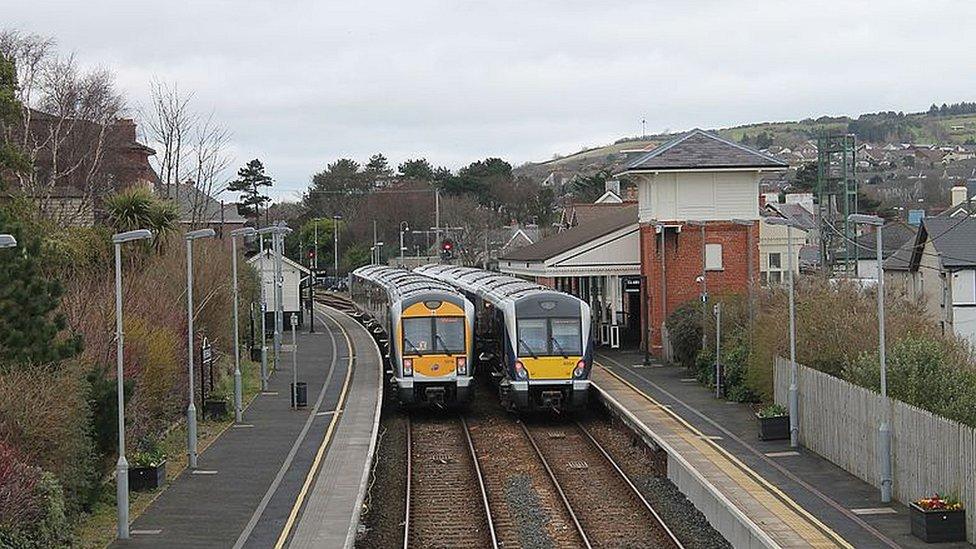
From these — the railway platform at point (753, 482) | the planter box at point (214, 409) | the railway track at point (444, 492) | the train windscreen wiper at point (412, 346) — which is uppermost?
the train windscreen wiper at point (412, 346)

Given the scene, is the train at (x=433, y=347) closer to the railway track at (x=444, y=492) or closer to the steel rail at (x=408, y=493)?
the railway track at (x=444, y=492)

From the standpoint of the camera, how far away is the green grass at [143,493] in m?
19.3

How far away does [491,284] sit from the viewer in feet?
129

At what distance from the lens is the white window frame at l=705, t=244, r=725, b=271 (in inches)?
1832

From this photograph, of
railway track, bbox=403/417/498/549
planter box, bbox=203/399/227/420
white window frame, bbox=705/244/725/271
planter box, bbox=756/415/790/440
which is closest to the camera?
railway track, bbox=403/417/498/549

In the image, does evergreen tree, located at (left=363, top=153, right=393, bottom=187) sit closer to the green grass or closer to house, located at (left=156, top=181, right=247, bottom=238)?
house, located at (left=156, top=181, right=247, bottom=238)

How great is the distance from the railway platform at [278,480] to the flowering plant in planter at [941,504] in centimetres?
805

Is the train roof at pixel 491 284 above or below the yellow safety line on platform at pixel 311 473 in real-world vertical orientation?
above

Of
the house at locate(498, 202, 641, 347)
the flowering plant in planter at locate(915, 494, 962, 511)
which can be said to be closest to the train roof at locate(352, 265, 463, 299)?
the house at locate(498, 202, 641, 347)

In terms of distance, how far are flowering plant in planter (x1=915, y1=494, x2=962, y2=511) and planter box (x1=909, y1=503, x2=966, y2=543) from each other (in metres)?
0.06

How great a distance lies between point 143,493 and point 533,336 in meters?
11.9

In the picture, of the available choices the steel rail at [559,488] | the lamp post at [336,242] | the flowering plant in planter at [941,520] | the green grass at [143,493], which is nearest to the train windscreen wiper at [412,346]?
the steel rail at [559,488]

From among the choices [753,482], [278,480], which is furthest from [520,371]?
[753,482]

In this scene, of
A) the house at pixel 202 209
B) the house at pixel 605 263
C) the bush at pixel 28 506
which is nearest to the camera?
the bush at pixel 28 506
